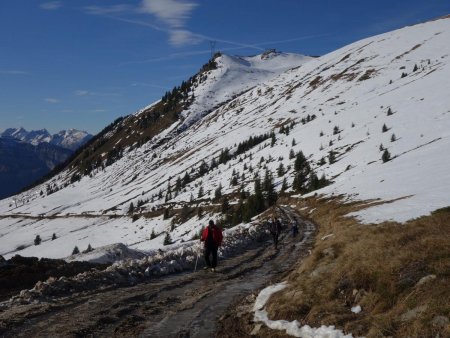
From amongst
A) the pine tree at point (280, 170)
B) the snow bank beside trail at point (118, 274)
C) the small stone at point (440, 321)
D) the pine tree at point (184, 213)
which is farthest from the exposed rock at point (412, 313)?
the pine tree at point (280, 170)

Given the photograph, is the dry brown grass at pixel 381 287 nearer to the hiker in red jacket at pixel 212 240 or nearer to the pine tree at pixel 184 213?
the hiker in red jacket at pixel 212 240

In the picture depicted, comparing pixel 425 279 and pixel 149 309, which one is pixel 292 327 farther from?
pixel 149 309

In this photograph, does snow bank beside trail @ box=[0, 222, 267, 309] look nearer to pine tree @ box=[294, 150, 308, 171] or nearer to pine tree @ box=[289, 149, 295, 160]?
pine tree @ box=[294, 150, 308, 171]

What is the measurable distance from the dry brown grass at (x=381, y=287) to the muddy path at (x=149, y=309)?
95.6 inches

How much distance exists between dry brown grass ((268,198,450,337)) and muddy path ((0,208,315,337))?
243 centimetres

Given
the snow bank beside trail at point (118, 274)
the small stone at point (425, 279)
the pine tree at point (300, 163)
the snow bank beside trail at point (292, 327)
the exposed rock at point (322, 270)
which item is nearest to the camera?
the snow bank beside trail at point (292, 327)

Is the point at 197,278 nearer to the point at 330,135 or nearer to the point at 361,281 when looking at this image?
the point at 361,281

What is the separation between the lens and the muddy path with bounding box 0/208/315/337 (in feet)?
39.5

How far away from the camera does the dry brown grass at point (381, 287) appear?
8.86m

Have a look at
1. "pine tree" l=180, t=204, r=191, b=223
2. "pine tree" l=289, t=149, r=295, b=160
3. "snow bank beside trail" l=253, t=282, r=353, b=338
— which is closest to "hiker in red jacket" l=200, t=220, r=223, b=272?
"snow bank beside trail" l=253, t=282, r=353, b=338

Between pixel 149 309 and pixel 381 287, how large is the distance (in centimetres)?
751

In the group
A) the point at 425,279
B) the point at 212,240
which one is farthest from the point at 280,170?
the point at 425,279

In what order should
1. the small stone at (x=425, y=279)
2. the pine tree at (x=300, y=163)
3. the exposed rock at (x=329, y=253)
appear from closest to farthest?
the small stone at (x=425, y=279), the exposed rock at (x=329, y=253), the pine tree at (x=300, y=163)

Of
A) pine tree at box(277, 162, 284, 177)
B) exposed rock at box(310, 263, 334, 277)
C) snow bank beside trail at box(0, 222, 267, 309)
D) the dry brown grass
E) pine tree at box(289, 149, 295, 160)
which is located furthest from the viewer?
pine tree at box(289, 149, 295, 160)
